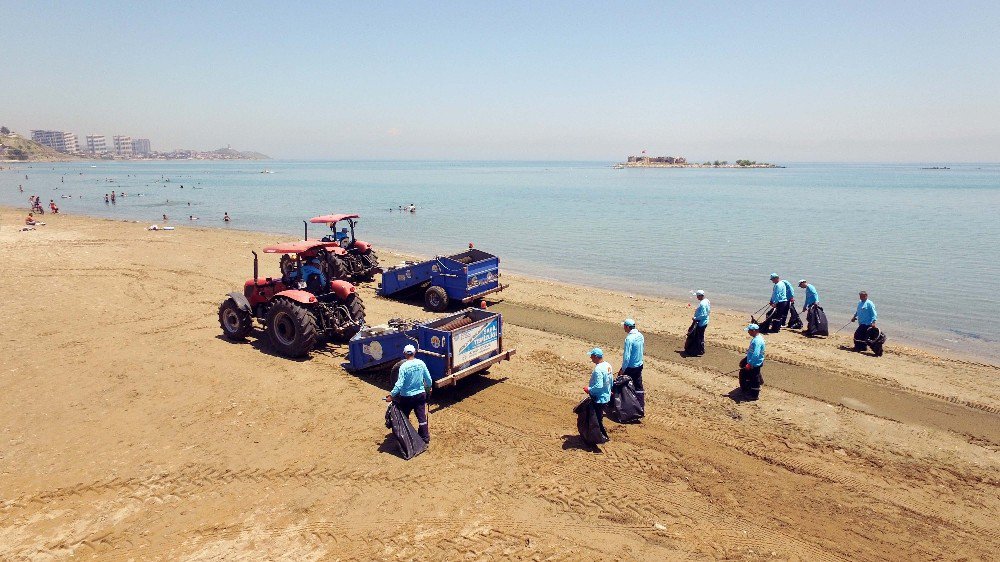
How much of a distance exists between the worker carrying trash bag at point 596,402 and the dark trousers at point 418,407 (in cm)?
212

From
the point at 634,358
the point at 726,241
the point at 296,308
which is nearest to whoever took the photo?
the point at 634,358

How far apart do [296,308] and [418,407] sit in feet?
13.6

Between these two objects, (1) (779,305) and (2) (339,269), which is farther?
→ (2) (339,269)

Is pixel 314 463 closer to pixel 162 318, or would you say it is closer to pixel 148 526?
pixel 148 526

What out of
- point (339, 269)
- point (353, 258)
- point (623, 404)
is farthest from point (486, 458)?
point (353, 258)

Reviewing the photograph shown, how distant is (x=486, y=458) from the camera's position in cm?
707

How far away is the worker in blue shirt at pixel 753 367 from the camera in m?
8.88

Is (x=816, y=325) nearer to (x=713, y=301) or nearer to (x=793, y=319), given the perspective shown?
(x=793, y=319)

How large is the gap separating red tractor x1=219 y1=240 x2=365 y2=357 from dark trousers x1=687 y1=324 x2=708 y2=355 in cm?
685

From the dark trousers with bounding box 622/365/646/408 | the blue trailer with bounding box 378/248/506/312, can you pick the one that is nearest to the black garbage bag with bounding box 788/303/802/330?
the dark trousers with bounding box 622/365/646/408

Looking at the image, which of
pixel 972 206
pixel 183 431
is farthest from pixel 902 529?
pixel 972 206

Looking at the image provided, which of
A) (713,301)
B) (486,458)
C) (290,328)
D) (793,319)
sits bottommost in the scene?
(713,301)

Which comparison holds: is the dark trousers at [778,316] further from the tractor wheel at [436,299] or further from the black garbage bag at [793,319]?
the tractor wheel at [436,299]

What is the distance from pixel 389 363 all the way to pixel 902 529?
7278mm
